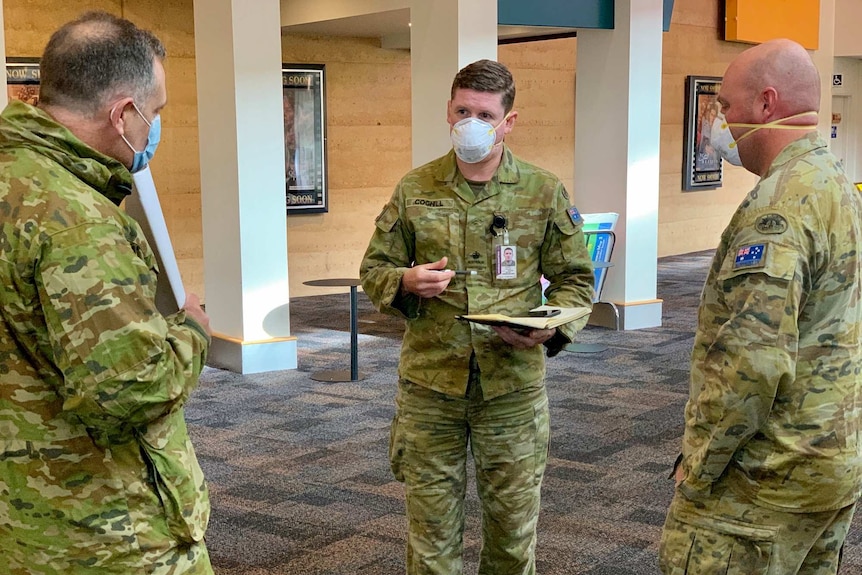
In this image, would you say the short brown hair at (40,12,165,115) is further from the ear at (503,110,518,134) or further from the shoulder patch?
the ear at (503,110,518,134)

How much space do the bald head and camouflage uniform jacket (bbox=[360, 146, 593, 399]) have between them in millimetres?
907

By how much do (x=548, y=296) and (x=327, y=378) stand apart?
435 centimetres

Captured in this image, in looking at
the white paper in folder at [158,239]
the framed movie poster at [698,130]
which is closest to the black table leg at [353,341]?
the white paper in folder at [158,239]

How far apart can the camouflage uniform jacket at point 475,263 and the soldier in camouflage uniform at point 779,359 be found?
0.83 m

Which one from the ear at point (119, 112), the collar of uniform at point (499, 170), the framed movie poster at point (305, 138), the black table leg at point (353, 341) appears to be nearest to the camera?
the ear at point (119, 112)

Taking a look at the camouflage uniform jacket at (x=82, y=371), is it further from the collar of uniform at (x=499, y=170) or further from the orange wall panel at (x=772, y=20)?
the orange wall panel at (x=772, y=20)

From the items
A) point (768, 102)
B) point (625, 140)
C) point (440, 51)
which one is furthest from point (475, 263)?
point (625, 140)

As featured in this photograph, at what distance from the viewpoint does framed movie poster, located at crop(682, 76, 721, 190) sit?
14.6m

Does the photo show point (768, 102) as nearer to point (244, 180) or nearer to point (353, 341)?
point (353, 341)

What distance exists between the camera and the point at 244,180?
287 inches

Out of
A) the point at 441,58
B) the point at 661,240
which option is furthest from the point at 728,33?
the point at 441,58

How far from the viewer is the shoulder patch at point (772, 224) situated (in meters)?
2.02

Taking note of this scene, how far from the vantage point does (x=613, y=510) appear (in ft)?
14.9

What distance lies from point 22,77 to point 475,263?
23.9 feet
